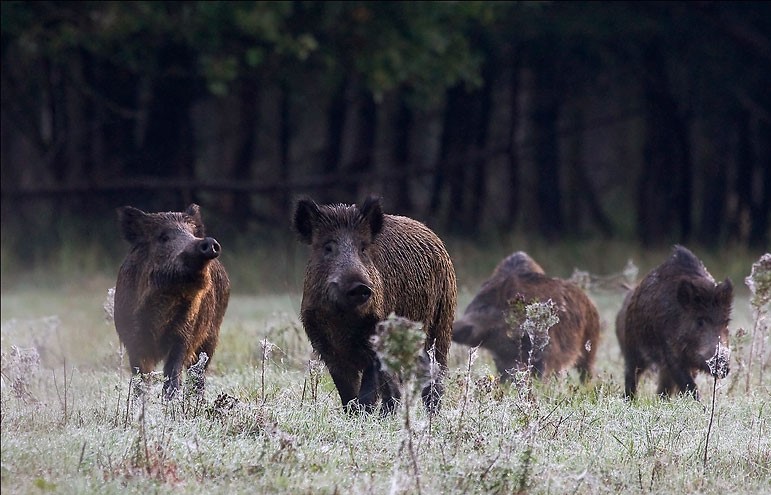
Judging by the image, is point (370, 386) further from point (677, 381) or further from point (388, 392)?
point (677, 381)

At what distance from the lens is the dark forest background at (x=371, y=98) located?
17.8 meters

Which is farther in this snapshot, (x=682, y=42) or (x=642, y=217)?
(x=642, y=217)

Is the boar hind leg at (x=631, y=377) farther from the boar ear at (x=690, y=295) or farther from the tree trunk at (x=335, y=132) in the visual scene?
the tree trunk at (x=335, y=132)

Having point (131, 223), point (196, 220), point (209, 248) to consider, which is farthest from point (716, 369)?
point (131, 223)

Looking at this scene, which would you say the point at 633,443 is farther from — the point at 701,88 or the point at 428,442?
the point at 701,88

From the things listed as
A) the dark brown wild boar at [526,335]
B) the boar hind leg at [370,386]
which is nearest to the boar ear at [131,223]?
the boar hind leg at [370,386]

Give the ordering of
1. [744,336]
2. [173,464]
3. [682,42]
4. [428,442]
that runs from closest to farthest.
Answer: [173,464] < [428,442] < [744,336] < [682,42]

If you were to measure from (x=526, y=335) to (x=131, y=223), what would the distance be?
294 cm

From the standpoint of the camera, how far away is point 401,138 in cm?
2411

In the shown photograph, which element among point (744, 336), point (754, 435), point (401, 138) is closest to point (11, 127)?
point (401, 138)

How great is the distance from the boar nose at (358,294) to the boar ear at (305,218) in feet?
2.50

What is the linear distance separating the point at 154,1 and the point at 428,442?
1235 centimetres

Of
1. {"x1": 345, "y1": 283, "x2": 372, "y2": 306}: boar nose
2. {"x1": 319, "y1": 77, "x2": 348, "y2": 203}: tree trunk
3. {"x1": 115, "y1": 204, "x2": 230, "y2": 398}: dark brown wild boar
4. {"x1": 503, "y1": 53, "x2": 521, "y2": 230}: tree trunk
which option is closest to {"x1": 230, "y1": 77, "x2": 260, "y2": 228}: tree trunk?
{"x1": 319, "y1": 77, "x2": 348, "y2": 203}: tree trunk

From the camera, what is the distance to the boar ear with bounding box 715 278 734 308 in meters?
8.84
